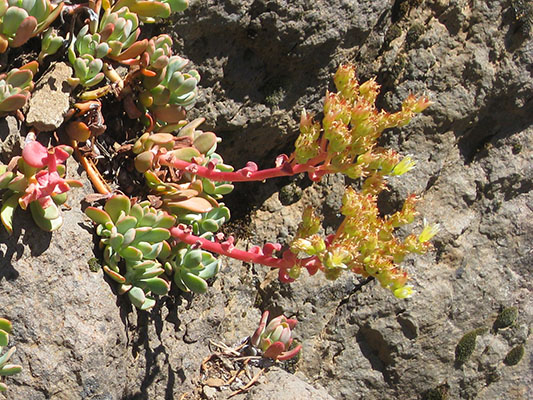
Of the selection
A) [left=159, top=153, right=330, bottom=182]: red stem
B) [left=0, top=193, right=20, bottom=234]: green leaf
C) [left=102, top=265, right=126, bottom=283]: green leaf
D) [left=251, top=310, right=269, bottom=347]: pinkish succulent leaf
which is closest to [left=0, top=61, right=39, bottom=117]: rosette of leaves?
[left=0, top=193, right=20, bottom=234]: green leaf

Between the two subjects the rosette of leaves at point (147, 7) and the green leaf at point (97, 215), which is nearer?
the green leaf at point (97, 215)

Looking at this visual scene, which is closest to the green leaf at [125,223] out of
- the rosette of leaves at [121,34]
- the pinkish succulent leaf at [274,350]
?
the rosette of leaves at [121,34]

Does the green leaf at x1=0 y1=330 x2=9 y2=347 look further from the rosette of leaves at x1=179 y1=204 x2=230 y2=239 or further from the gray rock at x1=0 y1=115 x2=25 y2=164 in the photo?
the rosette of leaves at x1=179 y1=204 x2=230 y2=239

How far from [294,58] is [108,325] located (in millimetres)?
2145

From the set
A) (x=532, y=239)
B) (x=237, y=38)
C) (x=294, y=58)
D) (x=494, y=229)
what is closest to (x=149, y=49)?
(x=237, y=38)

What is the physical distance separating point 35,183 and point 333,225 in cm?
260

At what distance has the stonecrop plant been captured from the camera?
2.74 meters

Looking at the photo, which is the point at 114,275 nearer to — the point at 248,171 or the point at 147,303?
the point at 147,303

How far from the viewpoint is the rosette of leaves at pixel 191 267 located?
3.35 metres

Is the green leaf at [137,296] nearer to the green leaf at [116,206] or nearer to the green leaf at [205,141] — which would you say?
the green leaf at [116,206]

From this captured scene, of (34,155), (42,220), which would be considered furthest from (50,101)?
(42,220)

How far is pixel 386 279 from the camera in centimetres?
278

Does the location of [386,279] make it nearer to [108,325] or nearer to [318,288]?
[108,325]

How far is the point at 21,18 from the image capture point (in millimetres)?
2730
